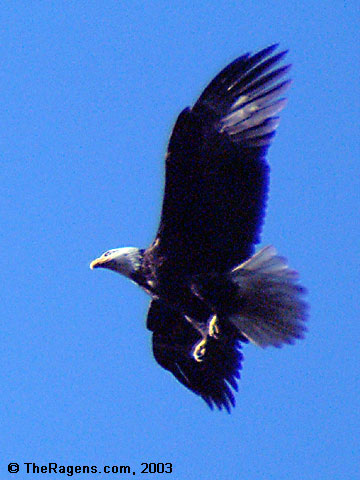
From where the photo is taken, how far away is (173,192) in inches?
306

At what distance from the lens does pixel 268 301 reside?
7980 mm

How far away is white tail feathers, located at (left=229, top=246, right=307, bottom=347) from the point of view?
7.85 meters

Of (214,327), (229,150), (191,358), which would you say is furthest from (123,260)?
(229,150)

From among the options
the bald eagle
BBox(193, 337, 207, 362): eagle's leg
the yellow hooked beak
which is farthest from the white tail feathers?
the yellow hooked beak

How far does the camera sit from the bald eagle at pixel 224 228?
7.67 metres

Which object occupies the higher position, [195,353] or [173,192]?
[173,192]

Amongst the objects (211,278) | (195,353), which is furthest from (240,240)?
(195,353)

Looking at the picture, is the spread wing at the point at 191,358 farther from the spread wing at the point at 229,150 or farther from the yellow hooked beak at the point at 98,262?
the spread wing at the point at 229,150

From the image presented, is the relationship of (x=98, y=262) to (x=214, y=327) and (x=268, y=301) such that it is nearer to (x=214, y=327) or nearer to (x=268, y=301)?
(x=214, y=327)

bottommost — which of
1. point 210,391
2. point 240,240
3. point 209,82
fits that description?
point 210,391

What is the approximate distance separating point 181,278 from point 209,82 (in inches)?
58.5

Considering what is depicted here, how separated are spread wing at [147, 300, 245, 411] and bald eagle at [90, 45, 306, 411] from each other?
176 mm

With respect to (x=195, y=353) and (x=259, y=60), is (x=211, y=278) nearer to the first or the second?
(x=195, y=353)

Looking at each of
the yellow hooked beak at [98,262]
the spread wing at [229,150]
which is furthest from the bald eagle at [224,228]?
the yellow hooked beak at [98,262]
